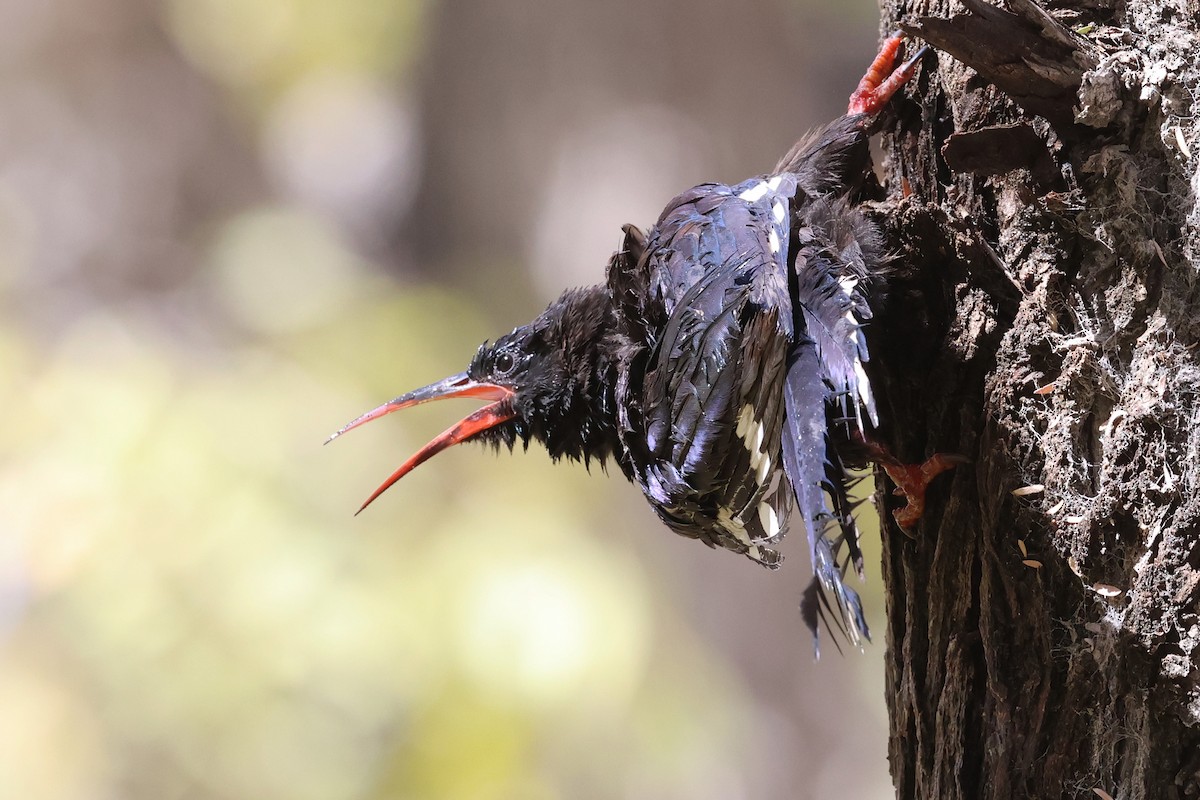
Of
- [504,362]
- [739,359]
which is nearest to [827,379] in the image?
[739,359]

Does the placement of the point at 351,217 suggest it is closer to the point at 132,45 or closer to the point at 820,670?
the point at 132,45

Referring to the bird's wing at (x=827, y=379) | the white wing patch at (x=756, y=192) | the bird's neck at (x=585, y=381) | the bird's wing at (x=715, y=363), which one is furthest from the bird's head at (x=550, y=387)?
the bird's wing at (x=827, y=379)

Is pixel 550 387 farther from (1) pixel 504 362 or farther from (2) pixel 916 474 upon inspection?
(2) pixel 916 474

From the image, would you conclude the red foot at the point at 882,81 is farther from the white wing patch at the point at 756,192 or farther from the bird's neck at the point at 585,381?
the bird's neck at the point at 585,381

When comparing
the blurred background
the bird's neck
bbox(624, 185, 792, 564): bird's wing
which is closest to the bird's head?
the bird's neck

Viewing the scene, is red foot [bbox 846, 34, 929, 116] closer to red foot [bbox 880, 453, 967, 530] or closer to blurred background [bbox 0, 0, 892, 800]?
red foot [bbox 880, 453, 967, 530]

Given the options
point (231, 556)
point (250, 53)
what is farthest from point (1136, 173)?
point (250, 53)
